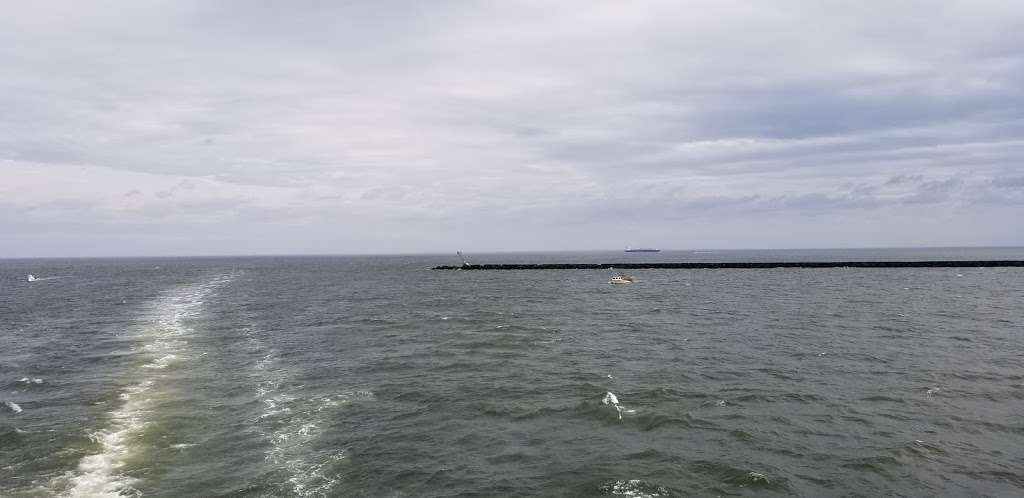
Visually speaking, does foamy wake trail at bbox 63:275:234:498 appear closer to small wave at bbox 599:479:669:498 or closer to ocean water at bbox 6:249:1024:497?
ocean water at bbox 6:249:1024:497

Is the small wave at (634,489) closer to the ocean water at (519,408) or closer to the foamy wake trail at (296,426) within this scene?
the ocean water at (519,408)

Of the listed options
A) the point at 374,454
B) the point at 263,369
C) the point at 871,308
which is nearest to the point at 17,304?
the point at 263,369

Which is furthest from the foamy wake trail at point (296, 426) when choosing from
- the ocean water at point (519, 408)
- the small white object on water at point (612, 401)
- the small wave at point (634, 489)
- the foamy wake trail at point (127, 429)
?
the small white object on water at point (612, 401)

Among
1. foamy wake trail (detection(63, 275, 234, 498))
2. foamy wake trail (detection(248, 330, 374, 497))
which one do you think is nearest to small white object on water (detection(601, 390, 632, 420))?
foamy wake trail (detection(248, 330, 374, 497))

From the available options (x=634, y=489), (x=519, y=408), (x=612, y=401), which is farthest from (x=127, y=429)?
(x=612, y=401)

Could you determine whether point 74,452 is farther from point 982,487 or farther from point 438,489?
point 982,487

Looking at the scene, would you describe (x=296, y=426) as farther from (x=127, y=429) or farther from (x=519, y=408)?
(x=519, y=408)
